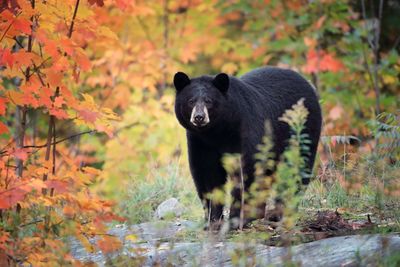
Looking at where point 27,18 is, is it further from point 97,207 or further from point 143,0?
point 143,0

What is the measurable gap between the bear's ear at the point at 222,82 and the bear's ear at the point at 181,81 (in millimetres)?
250

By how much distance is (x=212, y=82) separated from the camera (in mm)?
6922

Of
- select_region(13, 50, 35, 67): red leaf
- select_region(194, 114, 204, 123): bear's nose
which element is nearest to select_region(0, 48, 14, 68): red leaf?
select_region(13, 50, 35, 67): red leaf

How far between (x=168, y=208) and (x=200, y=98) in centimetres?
133

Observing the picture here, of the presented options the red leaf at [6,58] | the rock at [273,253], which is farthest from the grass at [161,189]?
the red leaf at [6,58]

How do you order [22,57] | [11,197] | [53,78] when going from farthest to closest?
[53,78], [22,57], [11,197]

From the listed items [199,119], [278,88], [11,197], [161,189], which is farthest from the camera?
[161,189]

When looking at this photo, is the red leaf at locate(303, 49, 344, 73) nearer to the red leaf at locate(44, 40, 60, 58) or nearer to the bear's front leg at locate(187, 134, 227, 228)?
the bear's front leg at locate(187, 134, 227, 228)

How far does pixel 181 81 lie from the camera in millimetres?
6977

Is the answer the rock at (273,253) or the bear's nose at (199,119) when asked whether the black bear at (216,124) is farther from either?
the rock at (273,253)

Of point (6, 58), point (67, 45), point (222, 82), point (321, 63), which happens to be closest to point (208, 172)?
point (222, 82)

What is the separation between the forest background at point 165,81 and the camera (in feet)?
18.3

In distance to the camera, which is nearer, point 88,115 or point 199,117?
point 88,115

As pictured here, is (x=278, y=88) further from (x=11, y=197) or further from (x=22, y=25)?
(x=11, y=197)
